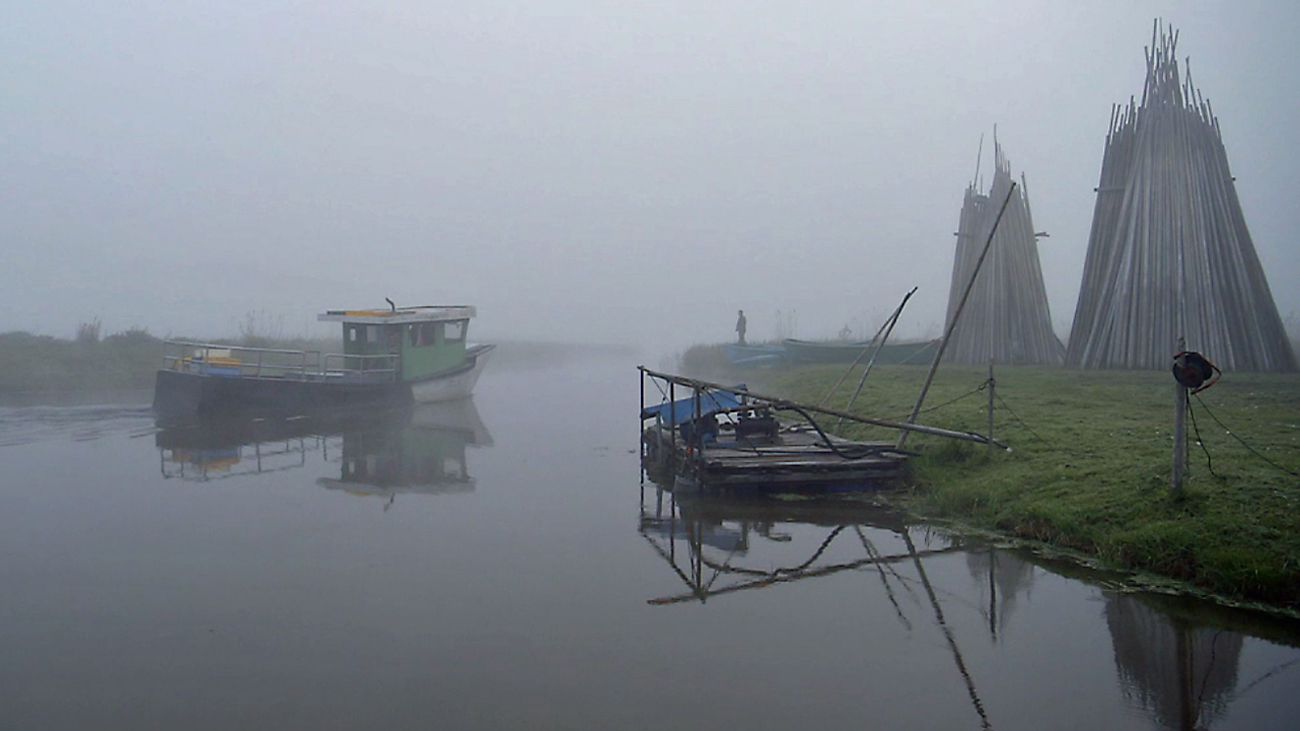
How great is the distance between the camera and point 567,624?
22.5 feet

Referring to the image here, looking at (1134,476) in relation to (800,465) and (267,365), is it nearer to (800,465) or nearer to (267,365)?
(800,465)

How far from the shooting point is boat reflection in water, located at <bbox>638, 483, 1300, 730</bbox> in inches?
229

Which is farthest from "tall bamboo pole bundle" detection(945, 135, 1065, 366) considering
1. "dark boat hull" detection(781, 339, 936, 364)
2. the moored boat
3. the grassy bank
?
the moored boat

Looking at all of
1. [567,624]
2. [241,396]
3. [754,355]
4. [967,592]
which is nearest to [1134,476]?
[967,592]

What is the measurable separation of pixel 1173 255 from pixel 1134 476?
11240 mm

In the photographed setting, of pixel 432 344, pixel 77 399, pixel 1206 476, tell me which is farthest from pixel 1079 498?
pixel 77 399

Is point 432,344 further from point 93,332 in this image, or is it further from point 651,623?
point 651,623

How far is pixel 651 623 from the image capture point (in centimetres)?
692

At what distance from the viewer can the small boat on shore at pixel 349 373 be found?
22078 millimetres

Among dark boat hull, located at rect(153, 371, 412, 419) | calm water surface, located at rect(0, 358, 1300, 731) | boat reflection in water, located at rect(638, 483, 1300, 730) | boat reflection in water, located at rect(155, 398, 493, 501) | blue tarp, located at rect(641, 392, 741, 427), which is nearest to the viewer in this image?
calm water surface, located at rect(0, 358, 1300, 731)

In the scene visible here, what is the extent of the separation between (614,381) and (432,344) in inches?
446

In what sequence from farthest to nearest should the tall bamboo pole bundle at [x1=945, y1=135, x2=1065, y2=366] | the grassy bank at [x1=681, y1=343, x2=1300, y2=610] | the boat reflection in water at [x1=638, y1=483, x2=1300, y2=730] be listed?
1. the tall bamboo pole bundle at [x1=945, y1=135, x2=1065, y2=366]
2. the grassy bank at [x1=681, y1=343, x2=1300, y2=610]
3. the boat reflection in water at [x1=638, y1=483, x2=1300, y2=730]

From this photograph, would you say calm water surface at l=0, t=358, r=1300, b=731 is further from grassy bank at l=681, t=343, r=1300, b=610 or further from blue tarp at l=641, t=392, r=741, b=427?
blue tarp at l=641, t=392, r=741, b=427

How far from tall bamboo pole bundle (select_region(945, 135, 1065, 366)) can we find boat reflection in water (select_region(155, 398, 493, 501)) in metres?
13.1
